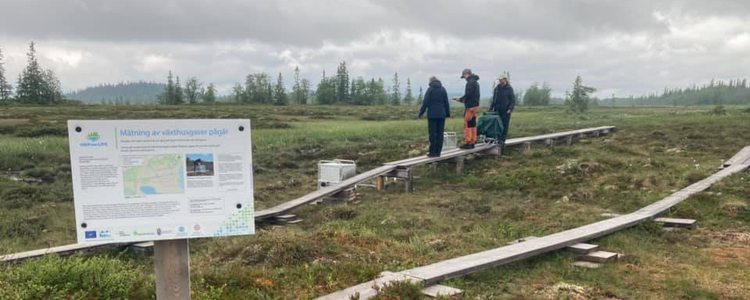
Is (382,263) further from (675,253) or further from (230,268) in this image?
(675,253)

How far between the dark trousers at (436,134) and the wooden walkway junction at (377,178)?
0.25 meters

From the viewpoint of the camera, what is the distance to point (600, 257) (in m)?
6.19

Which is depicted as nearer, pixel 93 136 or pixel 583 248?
pixel 93 136

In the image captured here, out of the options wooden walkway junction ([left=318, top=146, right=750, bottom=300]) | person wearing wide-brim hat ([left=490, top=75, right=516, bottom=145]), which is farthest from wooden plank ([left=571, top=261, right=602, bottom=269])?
person wearing wide-brim hat ([left=490, top=75, right=516, bottom=145])

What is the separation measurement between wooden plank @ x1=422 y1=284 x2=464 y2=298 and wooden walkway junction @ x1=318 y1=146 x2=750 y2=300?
8 centimetres

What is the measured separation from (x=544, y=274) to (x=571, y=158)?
934cm

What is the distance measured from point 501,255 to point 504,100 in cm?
917

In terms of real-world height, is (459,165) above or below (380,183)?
above

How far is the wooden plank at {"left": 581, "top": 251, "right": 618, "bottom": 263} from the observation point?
617 cm

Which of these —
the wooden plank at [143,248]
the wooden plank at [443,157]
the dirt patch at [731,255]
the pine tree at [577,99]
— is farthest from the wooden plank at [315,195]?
the pine tree at [577,99]

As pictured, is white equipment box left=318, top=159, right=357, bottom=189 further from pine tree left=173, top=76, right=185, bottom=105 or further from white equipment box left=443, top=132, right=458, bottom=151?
pine tree left=173, top=76, right=185, bottom=105

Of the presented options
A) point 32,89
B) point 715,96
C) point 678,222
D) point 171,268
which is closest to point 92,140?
point 171,268

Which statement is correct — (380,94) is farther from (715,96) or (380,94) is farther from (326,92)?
(715,96)

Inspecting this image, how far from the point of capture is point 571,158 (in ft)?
46.9
